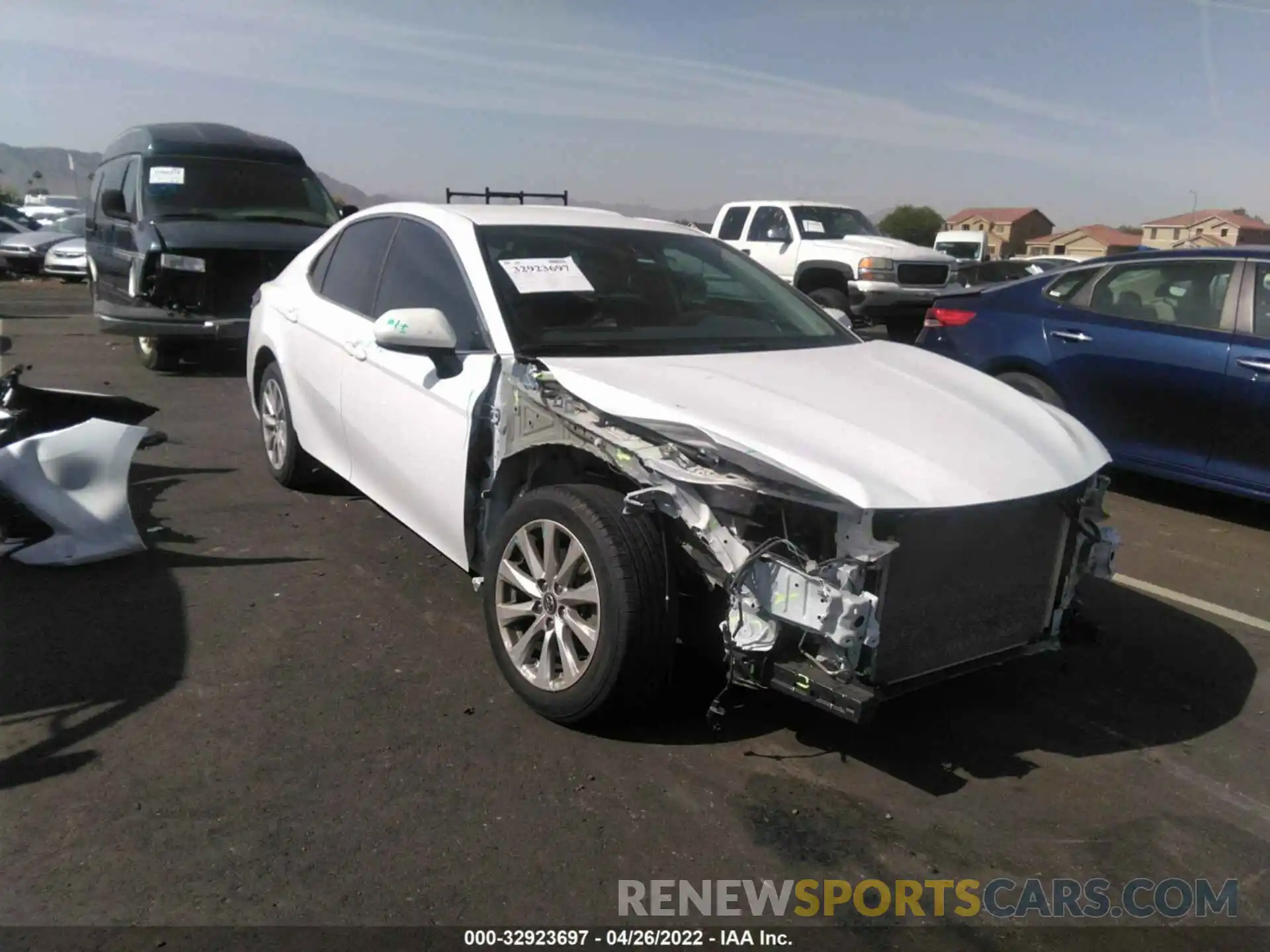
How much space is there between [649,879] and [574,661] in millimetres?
826

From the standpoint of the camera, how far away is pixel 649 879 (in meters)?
2.87

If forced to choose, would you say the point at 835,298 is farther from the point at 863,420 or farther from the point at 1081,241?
the point at 1081,241

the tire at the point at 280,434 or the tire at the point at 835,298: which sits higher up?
the tire at the point at 835,298

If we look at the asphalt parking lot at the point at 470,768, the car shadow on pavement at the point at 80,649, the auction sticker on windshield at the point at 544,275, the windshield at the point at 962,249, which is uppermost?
the windshield at the point at 962,249

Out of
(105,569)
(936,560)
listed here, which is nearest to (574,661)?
(936,560)

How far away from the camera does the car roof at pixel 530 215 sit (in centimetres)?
479

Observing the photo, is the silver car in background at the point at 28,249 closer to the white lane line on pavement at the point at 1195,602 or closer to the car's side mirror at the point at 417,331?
the car's side mirror at the point at 417,331

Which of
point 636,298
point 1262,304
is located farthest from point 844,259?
point 636,298

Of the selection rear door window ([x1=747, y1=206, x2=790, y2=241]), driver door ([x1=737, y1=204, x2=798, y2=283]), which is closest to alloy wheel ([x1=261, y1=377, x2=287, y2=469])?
driver door ([x1=737, y1=204, x2=798, y2=283])

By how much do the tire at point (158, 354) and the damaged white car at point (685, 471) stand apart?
6176 millimetres

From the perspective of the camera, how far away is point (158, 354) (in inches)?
409

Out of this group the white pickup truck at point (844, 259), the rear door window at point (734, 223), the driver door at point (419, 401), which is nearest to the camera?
the driver door at point (419, 401)

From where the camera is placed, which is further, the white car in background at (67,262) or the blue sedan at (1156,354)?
the white car in background at (67,262)

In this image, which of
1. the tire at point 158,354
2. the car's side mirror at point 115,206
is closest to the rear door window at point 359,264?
the tire at point 158,354
